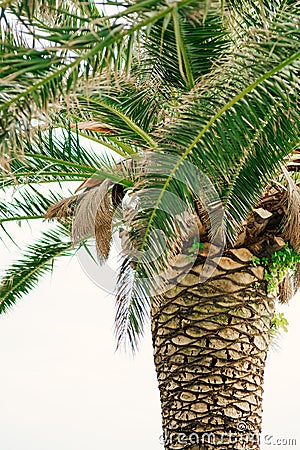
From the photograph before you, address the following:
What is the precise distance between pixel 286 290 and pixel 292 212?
6.52ft

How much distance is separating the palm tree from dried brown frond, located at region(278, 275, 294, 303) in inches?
1.5

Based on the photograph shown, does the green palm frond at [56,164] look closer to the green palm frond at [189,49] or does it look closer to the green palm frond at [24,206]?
the green palm frond at [24,206]

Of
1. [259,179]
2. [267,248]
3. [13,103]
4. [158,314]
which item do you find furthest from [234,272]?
[13,103]

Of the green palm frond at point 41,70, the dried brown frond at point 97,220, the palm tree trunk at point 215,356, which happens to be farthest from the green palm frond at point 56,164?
the green palm frond at point 41,70

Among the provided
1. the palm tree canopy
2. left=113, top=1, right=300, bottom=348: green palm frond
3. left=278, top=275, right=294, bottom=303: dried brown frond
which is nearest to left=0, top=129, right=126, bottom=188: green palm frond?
the palm tree canopy

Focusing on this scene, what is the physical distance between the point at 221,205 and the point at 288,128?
971 millimetres

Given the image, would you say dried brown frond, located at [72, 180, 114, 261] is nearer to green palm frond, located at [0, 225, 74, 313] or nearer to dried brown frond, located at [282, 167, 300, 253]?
dried brown frond, located at [282, 167, 300, 253]

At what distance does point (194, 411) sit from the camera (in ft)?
20.7

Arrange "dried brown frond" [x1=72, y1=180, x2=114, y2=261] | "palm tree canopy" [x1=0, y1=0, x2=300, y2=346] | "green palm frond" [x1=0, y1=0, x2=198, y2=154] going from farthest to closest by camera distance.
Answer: "dried brown frond" [x1=72, y1=180, x2=114, y2=261] → "palm tree canopy" [x1=0, y1=0, x2=300, y2=346] → "green palm frond" [x1=0, y1=0, x2=198, y2=154]

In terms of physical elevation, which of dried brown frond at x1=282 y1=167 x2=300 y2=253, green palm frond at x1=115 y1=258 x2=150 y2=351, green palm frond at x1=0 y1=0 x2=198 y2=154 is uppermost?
dried brown frond at x1=282 y1=167 x2=300 y2=253

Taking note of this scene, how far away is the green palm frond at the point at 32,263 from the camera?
7.36 meters

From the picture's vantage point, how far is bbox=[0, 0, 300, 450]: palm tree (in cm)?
454

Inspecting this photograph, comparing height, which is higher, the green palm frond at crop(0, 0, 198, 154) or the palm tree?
the palm tree

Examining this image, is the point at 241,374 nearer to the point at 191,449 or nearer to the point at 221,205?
the point at 191,449
